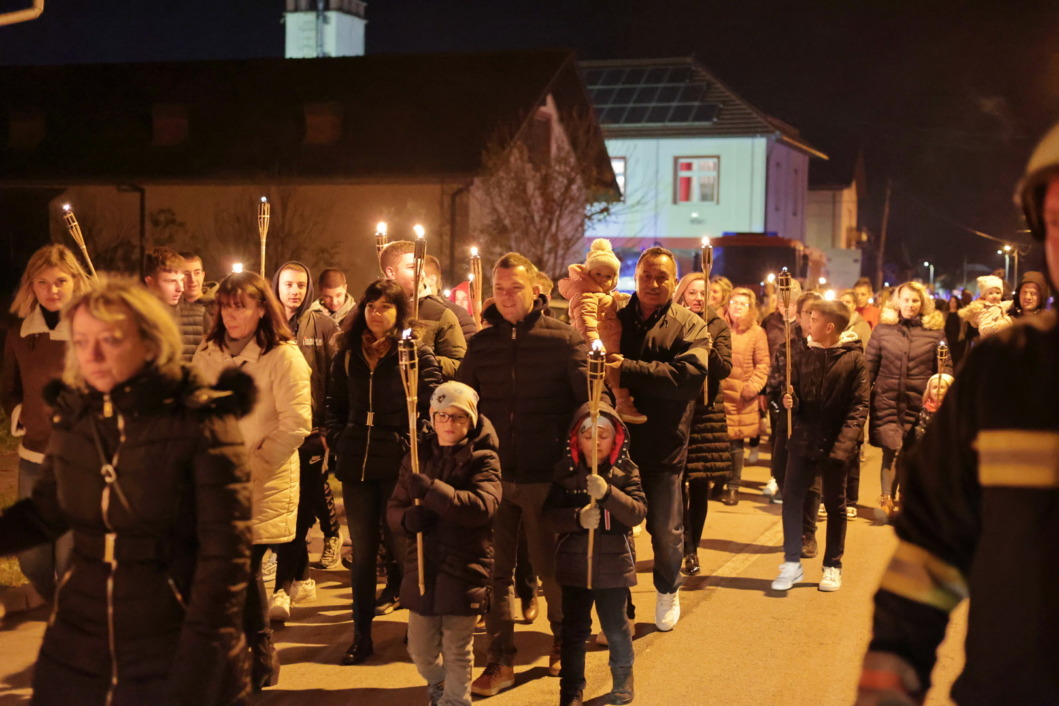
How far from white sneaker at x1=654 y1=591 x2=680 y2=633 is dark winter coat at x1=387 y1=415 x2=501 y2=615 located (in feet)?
6.65

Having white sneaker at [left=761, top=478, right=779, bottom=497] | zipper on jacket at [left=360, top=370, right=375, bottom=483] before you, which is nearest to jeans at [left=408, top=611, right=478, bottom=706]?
zipper on jacket at [left=360, top=370, right=375, bottom=483]

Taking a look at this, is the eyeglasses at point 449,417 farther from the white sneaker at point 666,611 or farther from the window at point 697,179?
the window at point 697,179

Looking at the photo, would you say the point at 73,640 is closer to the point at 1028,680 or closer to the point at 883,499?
the point at 1028,680

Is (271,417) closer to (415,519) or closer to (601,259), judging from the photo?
(415,519)

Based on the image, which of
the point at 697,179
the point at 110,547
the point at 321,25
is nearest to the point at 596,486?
the point at 110,547

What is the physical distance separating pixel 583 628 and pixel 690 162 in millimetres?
43595

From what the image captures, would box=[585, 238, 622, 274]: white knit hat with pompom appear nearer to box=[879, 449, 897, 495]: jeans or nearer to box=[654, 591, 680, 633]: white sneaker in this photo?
box=[654, 591, 680, 633]: white sneaker

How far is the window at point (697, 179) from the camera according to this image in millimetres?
48000

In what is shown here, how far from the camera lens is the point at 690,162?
48.2 m

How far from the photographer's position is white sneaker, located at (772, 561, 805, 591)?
872 cm

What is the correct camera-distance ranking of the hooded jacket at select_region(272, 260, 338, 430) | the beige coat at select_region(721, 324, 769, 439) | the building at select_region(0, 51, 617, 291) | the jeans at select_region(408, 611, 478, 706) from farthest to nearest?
the building at select_region(0, 51, 617, 291) < the beige coat at select_region(721, 324, 769, 439) < the hooded jacket at select_region(272, 260, 338, 430) < the jeans at select_region(408, 611, 478, 706)

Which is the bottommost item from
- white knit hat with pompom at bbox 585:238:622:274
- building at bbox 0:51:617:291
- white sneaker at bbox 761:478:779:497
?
white sneaker at bbox 761:478:779:497

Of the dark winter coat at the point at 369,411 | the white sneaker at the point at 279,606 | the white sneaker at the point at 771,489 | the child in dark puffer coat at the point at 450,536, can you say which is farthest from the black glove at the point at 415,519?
the white sneaker at the point at 771,489

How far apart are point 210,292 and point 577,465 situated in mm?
4261
